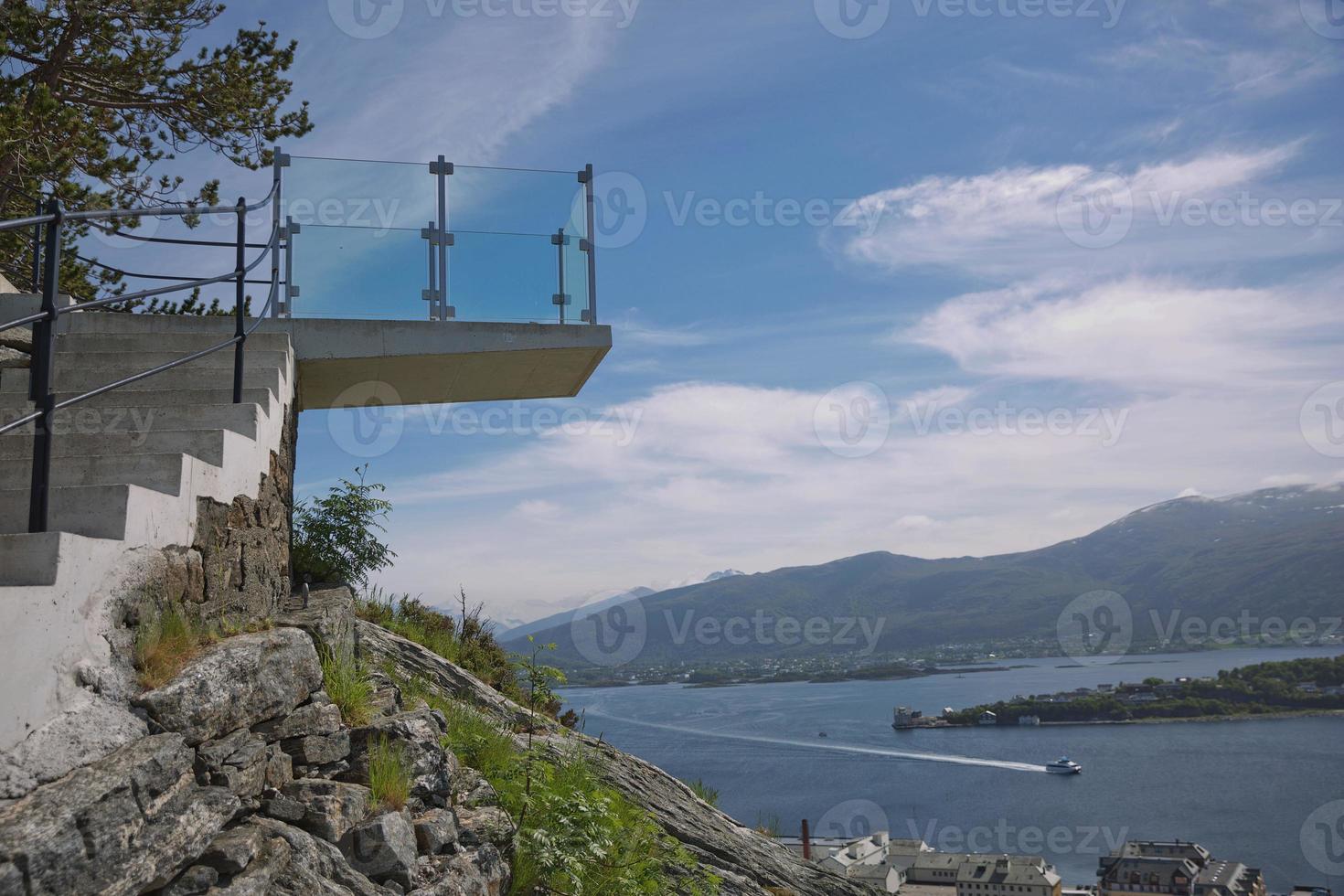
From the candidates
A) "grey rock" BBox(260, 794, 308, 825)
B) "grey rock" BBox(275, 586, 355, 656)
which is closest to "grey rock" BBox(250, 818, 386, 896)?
"grey rock" BBox(260, 794, 308, 825)

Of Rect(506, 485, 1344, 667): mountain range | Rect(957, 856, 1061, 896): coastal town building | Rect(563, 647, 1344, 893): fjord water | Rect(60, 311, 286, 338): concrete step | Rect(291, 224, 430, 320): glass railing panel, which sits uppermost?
Rect(291, 224, 430, 320): glass railing panel

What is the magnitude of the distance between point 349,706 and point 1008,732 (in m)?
78.0

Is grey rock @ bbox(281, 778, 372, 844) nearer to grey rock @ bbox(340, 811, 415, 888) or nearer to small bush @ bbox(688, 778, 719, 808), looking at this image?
grey rock @ bbox(340, 811, 415, 888)

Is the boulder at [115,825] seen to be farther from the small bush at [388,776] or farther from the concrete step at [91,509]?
the small bush at [388,776]

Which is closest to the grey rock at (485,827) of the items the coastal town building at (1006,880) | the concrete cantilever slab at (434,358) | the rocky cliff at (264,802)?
the rocky cliff at (264,802)

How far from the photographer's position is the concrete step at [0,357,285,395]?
6020mm

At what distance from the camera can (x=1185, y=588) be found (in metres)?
138

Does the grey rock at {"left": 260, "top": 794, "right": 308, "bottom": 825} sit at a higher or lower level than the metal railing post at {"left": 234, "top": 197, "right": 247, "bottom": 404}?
lower

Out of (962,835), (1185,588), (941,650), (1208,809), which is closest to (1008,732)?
(1208,809)

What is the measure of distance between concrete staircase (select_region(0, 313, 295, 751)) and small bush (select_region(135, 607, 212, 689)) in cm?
18

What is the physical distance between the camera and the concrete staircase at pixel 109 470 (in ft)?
9.35

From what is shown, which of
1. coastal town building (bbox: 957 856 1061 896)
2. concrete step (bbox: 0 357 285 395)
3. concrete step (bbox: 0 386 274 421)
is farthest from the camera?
coastal town building (bbox: 957 856 1061 896)

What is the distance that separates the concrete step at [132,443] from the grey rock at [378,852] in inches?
81.7

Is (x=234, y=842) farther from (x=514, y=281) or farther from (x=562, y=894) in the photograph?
(x=514, y=281)
